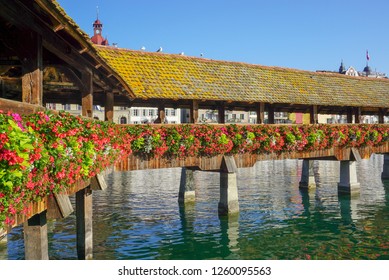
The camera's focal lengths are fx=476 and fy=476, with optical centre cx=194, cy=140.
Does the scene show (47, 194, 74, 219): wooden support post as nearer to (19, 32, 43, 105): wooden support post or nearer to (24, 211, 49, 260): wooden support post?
(24, 211, 49, 260): wooden support post

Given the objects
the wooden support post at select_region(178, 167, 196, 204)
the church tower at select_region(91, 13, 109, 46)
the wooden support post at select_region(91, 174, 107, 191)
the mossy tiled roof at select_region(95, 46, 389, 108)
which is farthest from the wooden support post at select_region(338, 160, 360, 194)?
the church tower at select_region(91, 13, 109, 46)

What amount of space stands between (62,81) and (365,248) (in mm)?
12372

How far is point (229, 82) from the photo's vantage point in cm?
2253

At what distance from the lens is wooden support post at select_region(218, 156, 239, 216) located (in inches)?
799

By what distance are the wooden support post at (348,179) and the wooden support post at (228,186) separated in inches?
354

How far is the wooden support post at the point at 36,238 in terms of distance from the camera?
9.01 m

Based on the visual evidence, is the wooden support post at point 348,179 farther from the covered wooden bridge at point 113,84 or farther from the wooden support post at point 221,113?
the wooden support post at point 221,113

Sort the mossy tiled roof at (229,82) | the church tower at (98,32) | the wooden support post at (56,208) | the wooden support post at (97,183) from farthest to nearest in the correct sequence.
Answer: the church tower at (98,32) → the mossy tiled roof at (229,82) → the wooden support post at (97,183) → the wooden support post at (56,208)

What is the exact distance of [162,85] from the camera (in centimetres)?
1961

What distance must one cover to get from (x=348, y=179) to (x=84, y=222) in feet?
58.8

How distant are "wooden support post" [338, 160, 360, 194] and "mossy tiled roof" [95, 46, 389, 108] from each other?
11.6 feet

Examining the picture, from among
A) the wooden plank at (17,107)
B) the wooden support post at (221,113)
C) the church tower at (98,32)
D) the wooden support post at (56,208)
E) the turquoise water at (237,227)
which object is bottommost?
the turquoise water at (237,227)

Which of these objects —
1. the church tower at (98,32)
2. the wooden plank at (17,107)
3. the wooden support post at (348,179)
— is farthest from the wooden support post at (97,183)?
the church tower at (98,32)

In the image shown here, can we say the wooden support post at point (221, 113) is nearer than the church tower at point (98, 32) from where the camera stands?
Yes
